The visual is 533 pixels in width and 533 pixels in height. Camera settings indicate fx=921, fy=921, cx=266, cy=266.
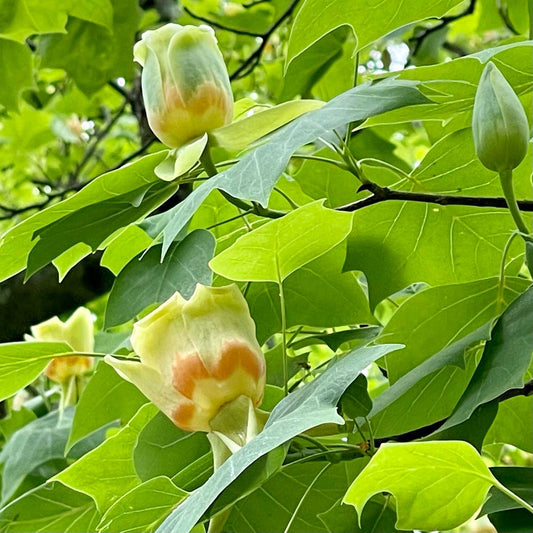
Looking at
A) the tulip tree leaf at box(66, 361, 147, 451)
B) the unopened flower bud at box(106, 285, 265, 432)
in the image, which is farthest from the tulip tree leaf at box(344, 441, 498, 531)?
the tulip tree leaf at box(66, 361, 147, 451)

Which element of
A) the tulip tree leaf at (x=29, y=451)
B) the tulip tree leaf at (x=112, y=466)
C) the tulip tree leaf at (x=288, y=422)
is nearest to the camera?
the tulip tree leaf at (x=288, y=422)

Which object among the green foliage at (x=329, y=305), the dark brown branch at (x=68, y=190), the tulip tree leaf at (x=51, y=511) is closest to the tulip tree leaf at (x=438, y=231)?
the green foliage at (x=329, y=305)

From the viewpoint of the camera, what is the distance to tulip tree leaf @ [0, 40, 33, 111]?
104cm

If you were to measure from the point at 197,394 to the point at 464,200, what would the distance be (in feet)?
0.62

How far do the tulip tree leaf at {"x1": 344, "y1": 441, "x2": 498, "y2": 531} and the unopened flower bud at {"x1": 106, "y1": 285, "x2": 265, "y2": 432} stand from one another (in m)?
0.10

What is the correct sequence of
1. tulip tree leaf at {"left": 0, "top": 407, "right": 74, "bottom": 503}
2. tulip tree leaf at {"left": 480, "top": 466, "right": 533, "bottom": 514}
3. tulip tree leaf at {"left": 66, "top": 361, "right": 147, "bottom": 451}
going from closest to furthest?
tulip tree leaf at {"left": 480, "top": 466, "right": 533, "bottom": 514}, tulip tree leaf at {"left": 66, "top": 361, "right": 147, "bottom": 451}, tulip tree leaf at {"left": 0, "top": 407, "right": 74, "bottom": 503}

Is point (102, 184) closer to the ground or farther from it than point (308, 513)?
farther from it

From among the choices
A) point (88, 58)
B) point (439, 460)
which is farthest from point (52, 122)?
point (439, 460)

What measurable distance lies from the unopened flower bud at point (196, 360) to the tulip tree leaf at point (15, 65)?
656 mm

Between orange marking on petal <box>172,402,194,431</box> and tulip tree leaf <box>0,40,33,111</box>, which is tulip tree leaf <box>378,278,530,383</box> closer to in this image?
orange marking on petal <box>172,402,194,431</box>

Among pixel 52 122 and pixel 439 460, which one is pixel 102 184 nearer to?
pixel 439 460

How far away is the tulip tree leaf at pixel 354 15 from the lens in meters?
0.51

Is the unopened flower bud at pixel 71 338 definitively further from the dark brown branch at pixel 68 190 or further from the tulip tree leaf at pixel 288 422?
the tulip tree leaf at pixel 288 422

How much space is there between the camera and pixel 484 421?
1.52ft
